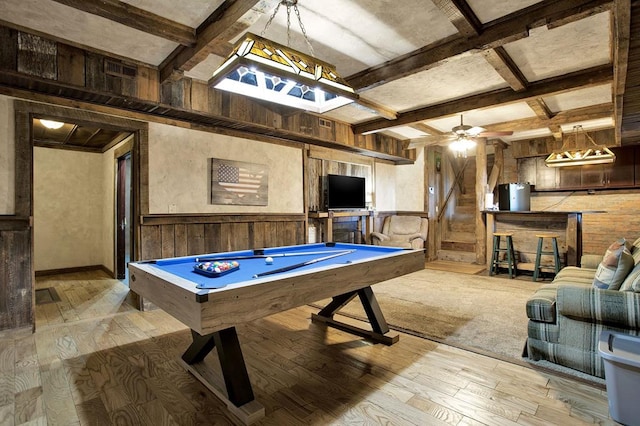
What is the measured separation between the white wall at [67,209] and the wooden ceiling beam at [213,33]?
4.05 meters

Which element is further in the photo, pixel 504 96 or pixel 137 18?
pixel 504 96

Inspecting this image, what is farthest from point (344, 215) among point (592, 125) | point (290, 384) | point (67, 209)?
point (67, 209)

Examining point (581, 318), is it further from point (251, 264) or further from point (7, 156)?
point (7, 156)

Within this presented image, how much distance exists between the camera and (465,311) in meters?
3.70

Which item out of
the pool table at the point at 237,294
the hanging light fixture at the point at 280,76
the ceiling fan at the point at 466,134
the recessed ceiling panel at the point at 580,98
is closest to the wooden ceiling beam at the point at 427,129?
the ceiling fan at the point at 466,134

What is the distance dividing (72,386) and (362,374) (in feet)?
6.35

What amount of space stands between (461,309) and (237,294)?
3.00 meters

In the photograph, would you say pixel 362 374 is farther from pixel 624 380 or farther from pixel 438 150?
pixel 438 150

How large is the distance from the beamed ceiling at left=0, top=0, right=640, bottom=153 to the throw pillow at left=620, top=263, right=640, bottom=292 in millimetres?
1479

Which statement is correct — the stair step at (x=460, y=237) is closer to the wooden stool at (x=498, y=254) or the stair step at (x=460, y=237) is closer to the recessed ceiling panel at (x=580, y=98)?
the wooden stool at (x=498, y=254)

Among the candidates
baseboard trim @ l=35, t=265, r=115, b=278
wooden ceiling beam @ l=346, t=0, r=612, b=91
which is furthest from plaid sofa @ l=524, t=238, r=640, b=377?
baseboard trim @ l=35, t=265, r=115, b=278

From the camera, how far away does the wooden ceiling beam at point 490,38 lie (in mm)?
2318

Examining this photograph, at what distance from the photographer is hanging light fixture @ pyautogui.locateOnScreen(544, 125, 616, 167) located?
19.6 feet

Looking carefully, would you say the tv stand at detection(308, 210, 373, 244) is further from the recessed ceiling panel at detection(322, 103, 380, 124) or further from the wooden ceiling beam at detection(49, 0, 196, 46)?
the wooden ceiling beam at detection(49, 0, 196, 46)
